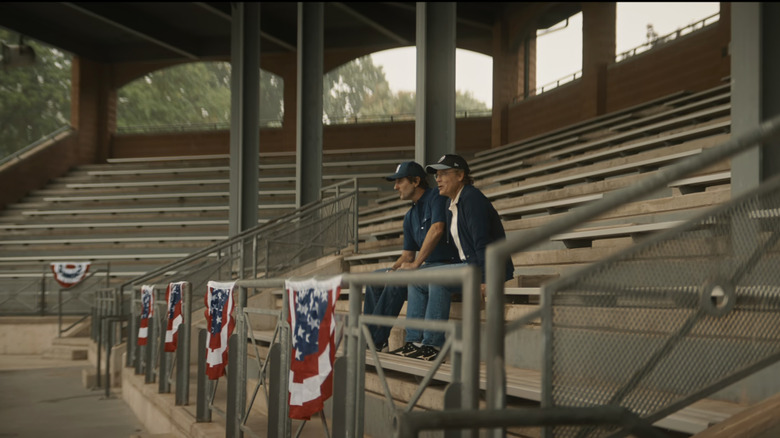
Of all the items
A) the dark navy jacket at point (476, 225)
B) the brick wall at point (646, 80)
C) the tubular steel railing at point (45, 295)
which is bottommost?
the tubular steel railing at point (45, 295)

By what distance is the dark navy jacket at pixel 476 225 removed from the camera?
4816 millimetres

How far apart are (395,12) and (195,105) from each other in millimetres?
29468

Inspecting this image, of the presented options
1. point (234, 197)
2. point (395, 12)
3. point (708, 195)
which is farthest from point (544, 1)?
point (708, 195)

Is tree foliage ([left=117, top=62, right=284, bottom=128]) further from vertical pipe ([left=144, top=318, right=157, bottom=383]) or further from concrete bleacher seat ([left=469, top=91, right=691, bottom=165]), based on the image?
vertical pipe ([left=144, top=318, right=157, bottom=383])

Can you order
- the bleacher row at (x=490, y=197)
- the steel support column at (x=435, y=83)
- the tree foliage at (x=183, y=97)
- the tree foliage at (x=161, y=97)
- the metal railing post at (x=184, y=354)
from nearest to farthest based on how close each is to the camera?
the bleacher row at (x=490, y=197) < the metal railing post at (x=184, y=354) < the steel support column at (x=435, y=83) < the tree foliage at (x=161, y=97) < the tree foliage at (x=183, y=97)

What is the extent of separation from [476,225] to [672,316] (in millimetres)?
2174

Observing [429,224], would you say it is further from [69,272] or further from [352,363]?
[69,272]

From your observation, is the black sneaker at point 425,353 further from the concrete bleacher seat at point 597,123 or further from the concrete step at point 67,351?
the concrete step at point 67,351

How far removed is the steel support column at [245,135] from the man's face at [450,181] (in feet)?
38.4

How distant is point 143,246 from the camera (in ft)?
66.8

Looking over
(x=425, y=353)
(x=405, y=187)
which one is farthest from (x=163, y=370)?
(x=425, y=353)

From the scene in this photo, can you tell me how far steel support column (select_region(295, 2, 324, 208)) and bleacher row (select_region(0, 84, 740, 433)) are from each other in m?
1.24

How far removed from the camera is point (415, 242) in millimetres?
6102

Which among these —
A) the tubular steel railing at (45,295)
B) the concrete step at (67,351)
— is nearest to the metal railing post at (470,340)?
the concrete step at (67,351)
